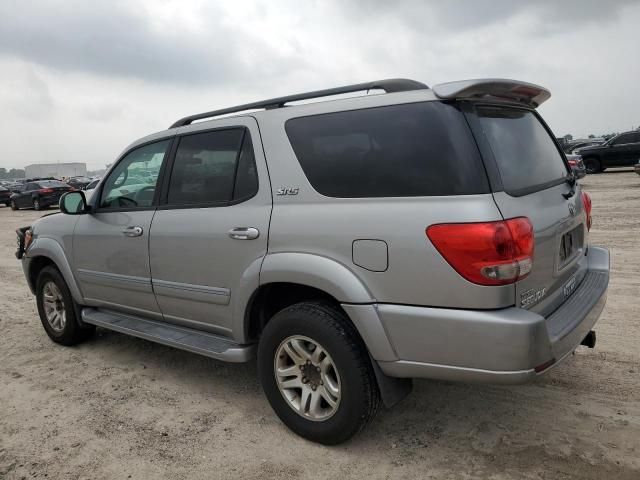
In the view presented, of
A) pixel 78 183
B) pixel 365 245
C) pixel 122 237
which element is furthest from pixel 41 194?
pixel 365 245

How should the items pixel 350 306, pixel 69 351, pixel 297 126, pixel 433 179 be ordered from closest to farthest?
1. pixel 433 179
2. pixel 350 306
3. pixel 297 126
4. pixel 69 351

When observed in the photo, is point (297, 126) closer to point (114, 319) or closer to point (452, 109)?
point (452, 109)

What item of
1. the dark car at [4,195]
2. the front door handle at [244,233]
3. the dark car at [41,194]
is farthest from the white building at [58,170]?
the front door handle at [244,233]

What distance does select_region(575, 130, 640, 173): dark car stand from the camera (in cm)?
2078

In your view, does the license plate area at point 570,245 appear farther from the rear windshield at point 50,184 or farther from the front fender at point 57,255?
the rear windshield at point 50,184

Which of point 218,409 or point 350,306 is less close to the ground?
point 350,306

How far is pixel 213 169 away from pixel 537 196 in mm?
1993

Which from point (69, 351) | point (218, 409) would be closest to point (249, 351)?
point (218, 409)

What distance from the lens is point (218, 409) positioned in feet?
11.3

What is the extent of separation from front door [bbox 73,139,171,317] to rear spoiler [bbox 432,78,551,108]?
2153 mm

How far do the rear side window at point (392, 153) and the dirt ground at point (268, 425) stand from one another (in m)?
1.41

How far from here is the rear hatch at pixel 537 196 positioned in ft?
8.11

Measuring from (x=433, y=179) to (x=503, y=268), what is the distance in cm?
52

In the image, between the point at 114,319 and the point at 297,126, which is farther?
the point at 114,319
